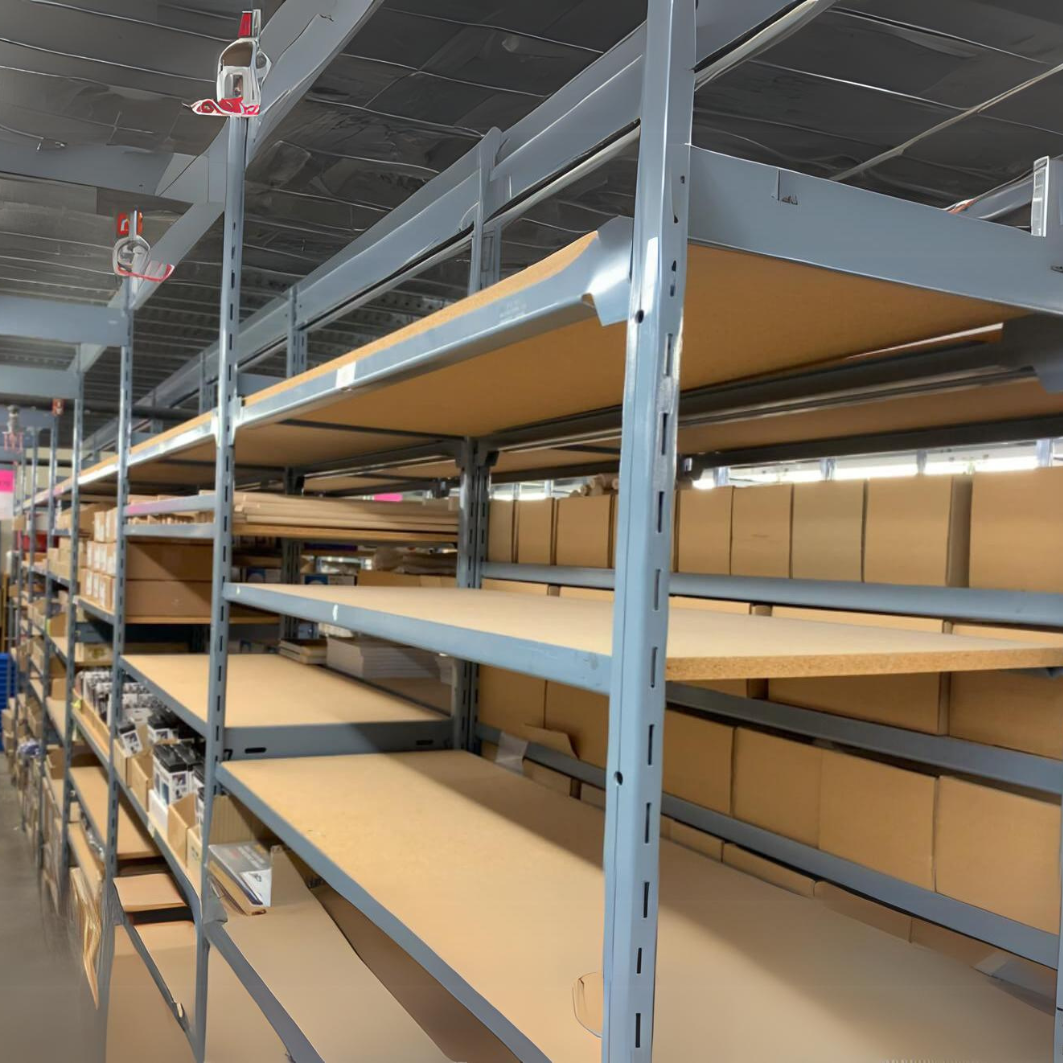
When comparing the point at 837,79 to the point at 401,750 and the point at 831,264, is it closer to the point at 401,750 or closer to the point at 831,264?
the point at 831,264

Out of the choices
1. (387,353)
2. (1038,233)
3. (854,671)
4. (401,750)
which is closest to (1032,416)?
(1038,233)

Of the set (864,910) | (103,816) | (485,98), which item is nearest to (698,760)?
(864,910)

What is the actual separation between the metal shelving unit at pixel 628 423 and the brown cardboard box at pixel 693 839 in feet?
0.10

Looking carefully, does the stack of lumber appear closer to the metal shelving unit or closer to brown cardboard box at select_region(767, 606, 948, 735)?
the metal shelving unit

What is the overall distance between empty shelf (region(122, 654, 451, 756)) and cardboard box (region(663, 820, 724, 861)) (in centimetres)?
75

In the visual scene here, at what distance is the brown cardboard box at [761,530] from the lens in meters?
1.45

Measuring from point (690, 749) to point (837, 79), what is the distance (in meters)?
1.71

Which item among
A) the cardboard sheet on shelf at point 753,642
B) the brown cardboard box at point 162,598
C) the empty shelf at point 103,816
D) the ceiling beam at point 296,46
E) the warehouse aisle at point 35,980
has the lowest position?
the warehouse aisle at point 35,980

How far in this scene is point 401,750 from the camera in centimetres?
214

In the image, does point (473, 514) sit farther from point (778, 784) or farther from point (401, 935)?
point (401, 935)

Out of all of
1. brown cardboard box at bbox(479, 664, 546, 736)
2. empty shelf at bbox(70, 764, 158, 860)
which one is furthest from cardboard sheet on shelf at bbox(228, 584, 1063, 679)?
empty shelf at bbox(70, 764, 158, 860)

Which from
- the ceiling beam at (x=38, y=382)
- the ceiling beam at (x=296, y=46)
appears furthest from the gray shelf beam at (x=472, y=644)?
the ceiling beam at (x=38, y=382)

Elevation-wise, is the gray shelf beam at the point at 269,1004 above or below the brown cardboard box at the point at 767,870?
below

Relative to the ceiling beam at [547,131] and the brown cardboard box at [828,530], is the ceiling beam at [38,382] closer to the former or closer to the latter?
the ceiling beam at [547,131]
